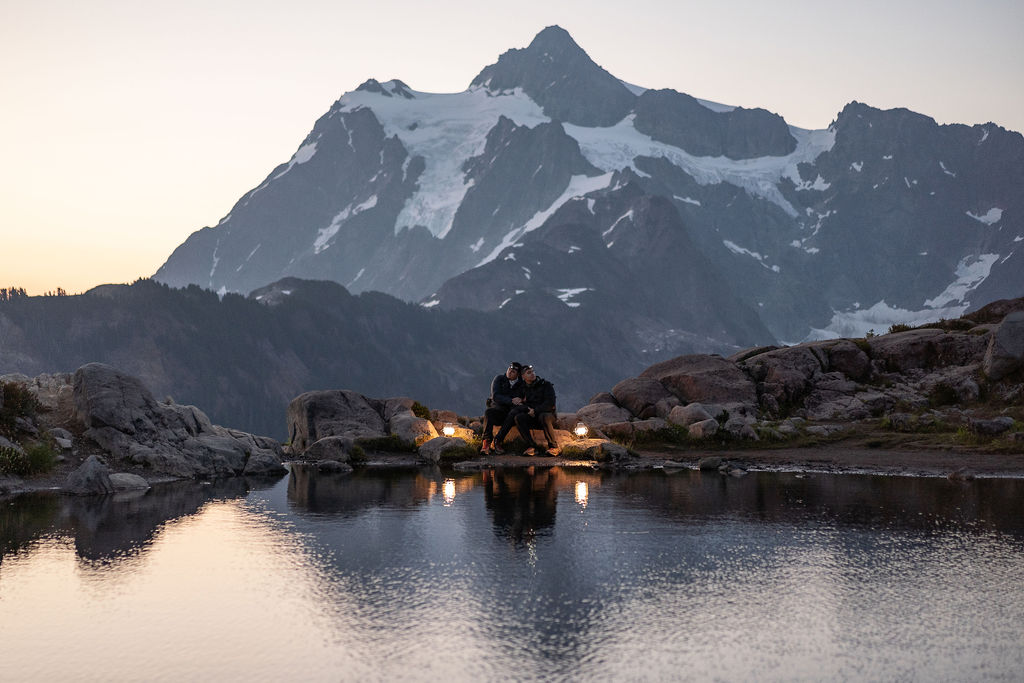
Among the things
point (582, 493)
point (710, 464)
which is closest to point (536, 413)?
point (710, 464)

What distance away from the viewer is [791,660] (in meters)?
10.7

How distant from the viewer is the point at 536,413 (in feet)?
118

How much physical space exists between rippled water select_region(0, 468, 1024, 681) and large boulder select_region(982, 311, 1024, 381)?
689 inches

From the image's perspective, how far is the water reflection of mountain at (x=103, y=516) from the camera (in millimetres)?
18031

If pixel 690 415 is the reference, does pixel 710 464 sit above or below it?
below

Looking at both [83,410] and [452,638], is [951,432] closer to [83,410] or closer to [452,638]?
[452,638]

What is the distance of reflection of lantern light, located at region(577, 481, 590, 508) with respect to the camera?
23.8 m

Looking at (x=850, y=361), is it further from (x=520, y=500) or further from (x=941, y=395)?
(x=520, y=500)

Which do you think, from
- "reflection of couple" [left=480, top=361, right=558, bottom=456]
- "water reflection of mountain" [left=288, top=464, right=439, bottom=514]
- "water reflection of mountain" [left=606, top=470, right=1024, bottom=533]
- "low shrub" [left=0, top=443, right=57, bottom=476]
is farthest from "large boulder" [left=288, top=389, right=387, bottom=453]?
"water reflection of mountain" [left=606, top=470, right=1024, bottom=533]

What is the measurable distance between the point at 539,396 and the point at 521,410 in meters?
0.92

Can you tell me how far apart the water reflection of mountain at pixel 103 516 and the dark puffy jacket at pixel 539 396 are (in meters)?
11.5

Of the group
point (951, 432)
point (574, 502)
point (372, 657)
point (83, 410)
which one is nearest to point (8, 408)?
point (83, 410)

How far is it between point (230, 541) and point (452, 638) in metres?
8.80

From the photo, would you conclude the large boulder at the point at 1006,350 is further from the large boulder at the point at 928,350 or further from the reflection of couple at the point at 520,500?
the reflection of couple at the point at 520,500
